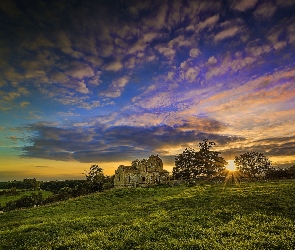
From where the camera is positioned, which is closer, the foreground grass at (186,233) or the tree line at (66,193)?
the foreground grass at (186,233)

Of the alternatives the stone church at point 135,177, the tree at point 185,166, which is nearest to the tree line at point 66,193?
the stone church at point 135,177

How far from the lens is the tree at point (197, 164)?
101 m

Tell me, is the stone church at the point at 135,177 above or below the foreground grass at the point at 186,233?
above

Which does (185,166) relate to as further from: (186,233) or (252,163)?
(186,233)

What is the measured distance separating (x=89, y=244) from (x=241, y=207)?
1671 centimetres

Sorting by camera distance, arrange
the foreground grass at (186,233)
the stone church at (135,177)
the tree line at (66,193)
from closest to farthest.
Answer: the foreground grass at (186,233), the tree line at (66,193), the stone church at (135,177)

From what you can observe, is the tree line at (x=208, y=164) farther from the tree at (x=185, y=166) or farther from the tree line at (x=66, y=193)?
the tree line at (x=66, y=193)

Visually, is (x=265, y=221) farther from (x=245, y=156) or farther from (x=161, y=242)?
(x=245, y=156)

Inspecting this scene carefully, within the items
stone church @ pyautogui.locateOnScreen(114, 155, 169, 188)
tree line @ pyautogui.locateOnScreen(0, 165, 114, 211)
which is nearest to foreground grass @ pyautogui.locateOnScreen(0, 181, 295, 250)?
tree line @ pyautogui.locateOnScreen(0, 165, 114, 211)

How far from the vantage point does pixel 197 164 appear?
103m

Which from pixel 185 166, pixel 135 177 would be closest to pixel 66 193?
pixel 135 177

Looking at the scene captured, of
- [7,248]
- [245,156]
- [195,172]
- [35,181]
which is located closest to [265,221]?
[7,248]

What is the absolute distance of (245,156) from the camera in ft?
364

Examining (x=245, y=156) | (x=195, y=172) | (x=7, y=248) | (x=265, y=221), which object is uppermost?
(x=245, y=156)
